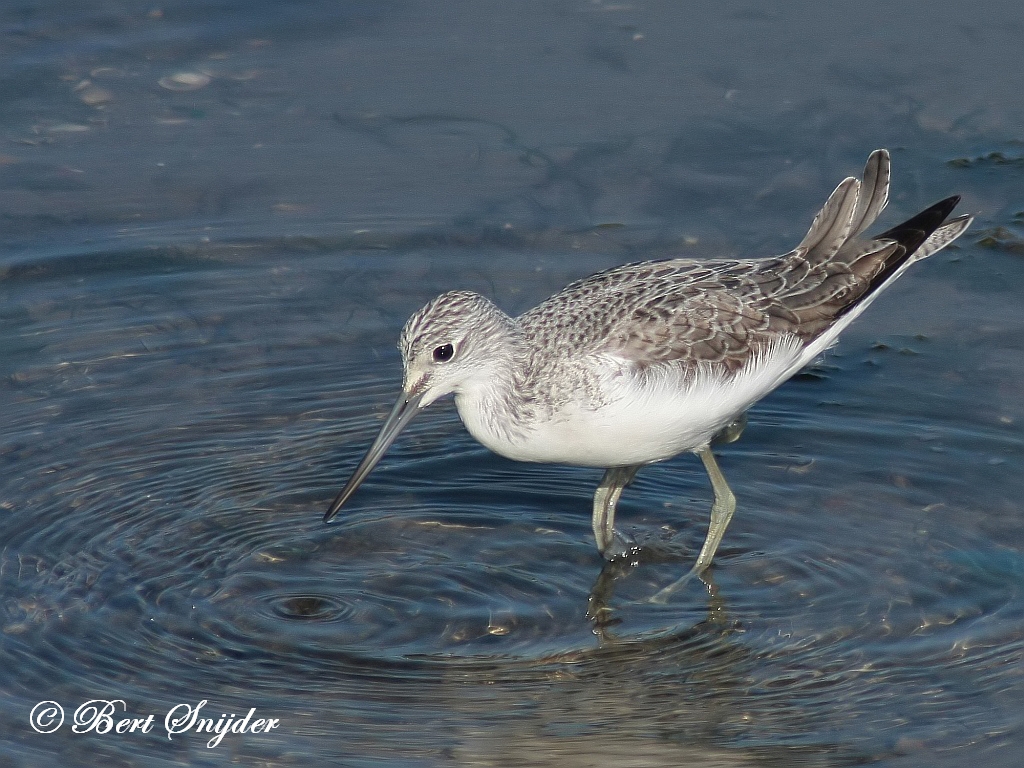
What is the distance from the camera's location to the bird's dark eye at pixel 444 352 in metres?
7.25

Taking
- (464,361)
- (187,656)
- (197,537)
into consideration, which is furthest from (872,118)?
(187,656)

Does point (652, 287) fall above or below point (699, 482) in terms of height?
above

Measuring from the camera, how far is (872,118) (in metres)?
11.5

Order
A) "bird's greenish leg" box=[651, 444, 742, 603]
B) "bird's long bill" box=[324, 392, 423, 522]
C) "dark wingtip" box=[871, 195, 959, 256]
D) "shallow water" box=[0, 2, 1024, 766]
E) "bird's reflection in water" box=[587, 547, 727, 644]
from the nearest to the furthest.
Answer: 1. "shallow water" box=[0, 2, 1024, 766]
2. "bird's long bill" box=[324, 392, 423, 522]
3. "bird's reflection in water" box=[587, 547, 727, 644]
4. "bird's greenish leg" box=[651, 444, 742, 603]
5. "dark wingtip" box=[871, 195, 959, 256]

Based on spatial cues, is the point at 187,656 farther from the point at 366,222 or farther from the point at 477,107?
the point at 477,107

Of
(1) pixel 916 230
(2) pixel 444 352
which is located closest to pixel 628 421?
(2) pixel 444 352

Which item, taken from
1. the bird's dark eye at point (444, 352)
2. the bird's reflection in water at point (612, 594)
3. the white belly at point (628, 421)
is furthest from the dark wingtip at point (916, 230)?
the bird's dark eye at point (444, 352)

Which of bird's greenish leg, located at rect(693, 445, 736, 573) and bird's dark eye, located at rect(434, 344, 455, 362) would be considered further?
bird's greenish leg, located at rect(693, 445, 736, 573)

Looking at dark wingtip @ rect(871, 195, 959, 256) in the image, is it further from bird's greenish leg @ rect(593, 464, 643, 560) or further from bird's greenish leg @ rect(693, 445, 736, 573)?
bird's greenish leg @ rect(593, 464, 643, 560)

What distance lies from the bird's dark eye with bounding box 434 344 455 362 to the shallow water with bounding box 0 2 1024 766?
1191mm

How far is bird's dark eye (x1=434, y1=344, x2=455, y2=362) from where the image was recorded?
285 inches

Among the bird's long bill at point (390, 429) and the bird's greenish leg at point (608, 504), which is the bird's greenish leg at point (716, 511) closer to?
the bird's greenish leg at point (608, 504)

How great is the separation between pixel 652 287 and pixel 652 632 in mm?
1718

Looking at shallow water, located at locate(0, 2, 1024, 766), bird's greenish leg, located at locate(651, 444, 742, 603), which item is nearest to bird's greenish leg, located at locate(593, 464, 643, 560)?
shallow water, located at locate(0, 2, 1024, 766)
